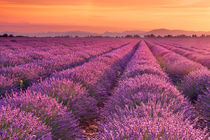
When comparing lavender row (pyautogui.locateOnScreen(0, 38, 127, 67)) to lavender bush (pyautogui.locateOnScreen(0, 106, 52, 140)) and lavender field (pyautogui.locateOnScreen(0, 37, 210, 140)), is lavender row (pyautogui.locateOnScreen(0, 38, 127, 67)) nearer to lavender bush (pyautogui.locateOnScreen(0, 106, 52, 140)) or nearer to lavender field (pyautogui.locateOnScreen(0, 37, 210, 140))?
lavender field (pyautogui.locateOnScreen(0, 37, 210, 140))

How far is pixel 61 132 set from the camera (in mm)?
2855

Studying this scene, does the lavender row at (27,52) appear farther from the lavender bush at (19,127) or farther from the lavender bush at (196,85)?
the lavender bush at (196,85)

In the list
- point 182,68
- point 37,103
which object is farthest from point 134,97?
point 182,68

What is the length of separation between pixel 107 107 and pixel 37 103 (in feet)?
4.02

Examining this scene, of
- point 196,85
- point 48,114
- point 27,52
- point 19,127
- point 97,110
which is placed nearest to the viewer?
point 19,127

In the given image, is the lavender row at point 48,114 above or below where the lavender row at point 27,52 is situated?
below

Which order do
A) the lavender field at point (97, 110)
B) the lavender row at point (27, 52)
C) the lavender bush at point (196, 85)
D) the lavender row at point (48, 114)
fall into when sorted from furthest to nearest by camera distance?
the lavender row at point (27, 52), the lavender bush at point (196, 85), the lavender row at point (48, 114), the lavender field at point (97, 110)

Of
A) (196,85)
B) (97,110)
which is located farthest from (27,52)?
(196,85)

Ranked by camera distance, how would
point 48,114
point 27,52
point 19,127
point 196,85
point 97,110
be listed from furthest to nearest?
1. point 27,52
2. point 196,85
3. point 97,110
4. point 48,114
5. point 19,127

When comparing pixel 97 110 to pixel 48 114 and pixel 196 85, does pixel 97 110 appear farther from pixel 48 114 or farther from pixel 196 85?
pixel 196 85

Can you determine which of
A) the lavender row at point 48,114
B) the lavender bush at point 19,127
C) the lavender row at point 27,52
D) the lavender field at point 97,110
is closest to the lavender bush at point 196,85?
the lavender field at point 97,110

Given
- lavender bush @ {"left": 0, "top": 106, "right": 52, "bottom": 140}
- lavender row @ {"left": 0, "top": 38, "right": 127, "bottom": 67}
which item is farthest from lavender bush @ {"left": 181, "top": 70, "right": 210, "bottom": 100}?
lavender row @ {"left": 0, "top": 38, "right": 127, "bottom": 67}

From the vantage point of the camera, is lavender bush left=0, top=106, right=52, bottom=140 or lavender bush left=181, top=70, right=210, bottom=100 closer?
lavender bush left=0, top=106, right=52, bottom=140

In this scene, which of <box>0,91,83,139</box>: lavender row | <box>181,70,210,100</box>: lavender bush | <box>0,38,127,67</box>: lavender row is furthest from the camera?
<box>0,38,127,67</box>: lavender row
